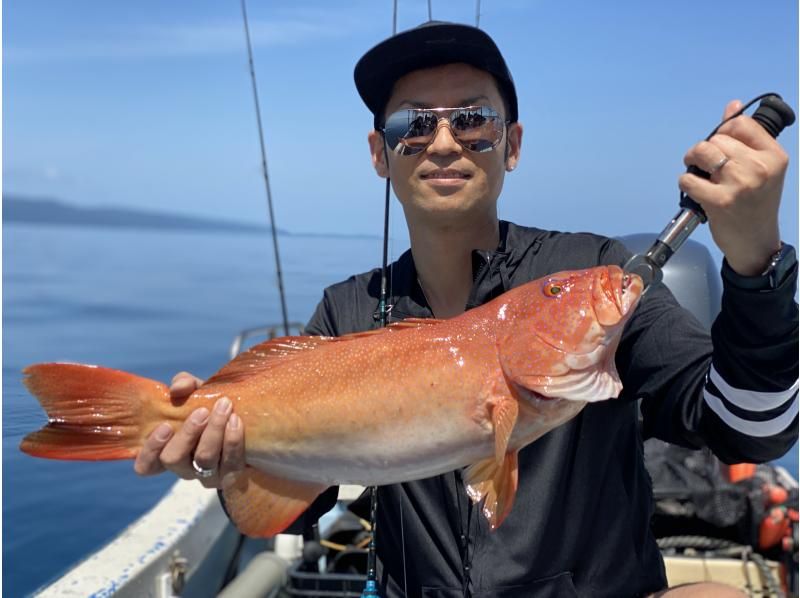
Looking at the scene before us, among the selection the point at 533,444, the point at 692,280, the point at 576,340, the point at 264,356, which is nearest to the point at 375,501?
the point at 533,444

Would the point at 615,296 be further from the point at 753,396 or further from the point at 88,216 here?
the point at 88,216

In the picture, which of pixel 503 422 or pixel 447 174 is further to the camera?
pixel 447 174

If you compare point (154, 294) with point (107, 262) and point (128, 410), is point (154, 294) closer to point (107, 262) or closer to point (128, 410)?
point (107, 262)

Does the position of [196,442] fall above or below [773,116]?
below

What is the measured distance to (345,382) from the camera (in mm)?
1921

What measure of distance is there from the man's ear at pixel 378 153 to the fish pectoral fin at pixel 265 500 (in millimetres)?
1353

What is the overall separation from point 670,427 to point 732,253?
0.74 m

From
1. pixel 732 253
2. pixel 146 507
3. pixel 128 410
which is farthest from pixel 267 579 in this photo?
pixel 146 507

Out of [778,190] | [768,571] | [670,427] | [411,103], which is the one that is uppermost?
[411,103]

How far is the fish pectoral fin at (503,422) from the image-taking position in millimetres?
1717

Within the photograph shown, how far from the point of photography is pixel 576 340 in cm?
178

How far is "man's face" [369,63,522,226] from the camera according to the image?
8.10 feet

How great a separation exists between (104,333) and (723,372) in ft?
58.9

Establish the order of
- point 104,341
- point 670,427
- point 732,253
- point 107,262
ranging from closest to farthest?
1. point 732,253
2. point 670,427
3. point 104,341
4. point 107,262
